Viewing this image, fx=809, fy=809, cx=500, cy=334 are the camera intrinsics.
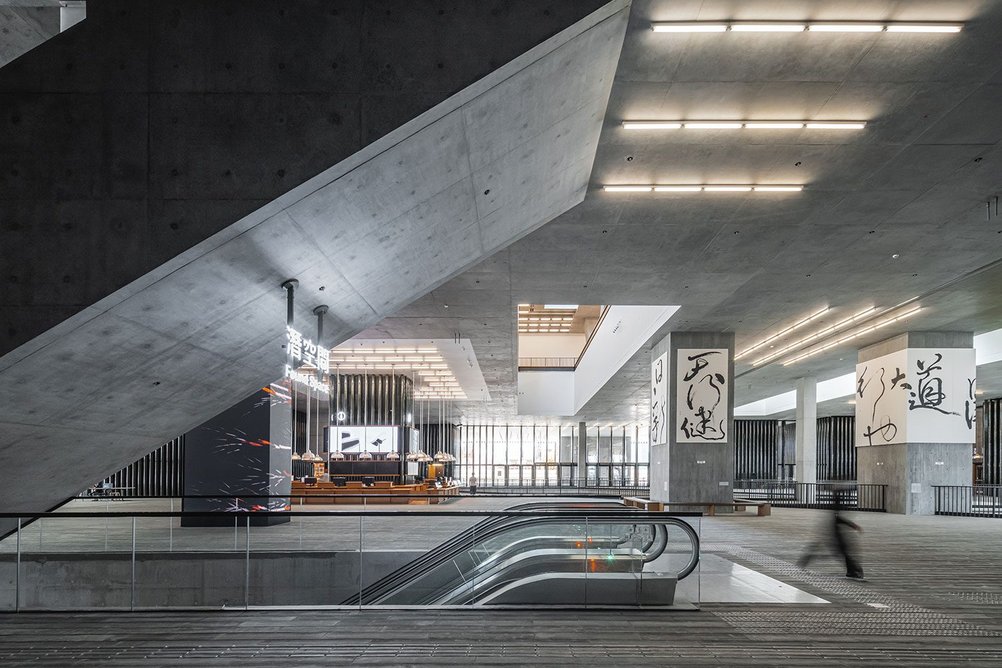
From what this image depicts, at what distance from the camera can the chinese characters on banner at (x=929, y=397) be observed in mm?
23000

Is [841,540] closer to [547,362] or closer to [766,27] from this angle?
[766,27]

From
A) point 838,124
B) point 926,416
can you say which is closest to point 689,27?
point 838,124

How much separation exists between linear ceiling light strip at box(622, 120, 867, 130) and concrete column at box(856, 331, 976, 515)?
16.0 m

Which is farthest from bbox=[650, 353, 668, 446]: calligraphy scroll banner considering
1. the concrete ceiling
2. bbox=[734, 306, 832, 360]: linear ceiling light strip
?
bbox=[734, 306, 832, 360]: linear ceiling light strip

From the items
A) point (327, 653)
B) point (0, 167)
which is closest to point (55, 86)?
point (0, 167)

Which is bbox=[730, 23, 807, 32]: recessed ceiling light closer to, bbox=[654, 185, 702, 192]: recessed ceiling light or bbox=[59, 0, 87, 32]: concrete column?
bbox=[654, 185, 702, 192]: recessed ceiling light

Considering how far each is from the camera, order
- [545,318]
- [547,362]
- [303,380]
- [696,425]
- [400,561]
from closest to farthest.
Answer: [400,561], [303,380], [696,425], [545,318], [547,362]

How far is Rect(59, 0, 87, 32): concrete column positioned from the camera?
799 centimetres

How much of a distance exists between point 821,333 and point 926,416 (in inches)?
144

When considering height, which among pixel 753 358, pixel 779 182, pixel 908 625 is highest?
pixel 779 182

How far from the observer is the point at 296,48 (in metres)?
6.84

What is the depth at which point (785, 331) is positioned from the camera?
2359 cm

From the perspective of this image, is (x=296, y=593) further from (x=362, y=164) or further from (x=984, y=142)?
(x=984, y=142)

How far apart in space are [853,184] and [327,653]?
949 centimetres
